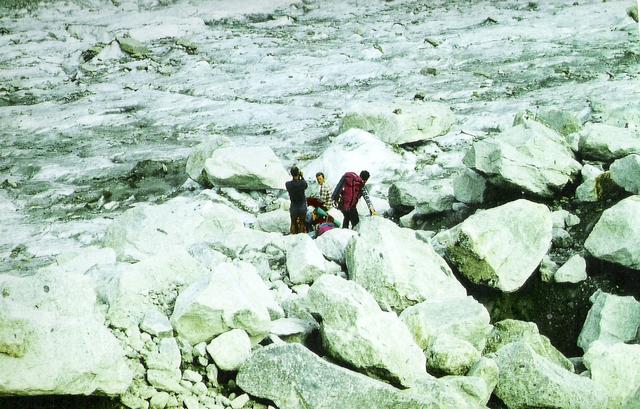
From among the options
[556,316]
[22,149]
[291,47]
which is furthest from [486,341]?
[291,47]

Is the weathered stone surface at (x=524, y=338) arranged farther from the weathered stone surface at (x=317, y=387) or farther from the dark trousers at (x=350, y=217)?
the dark trousers at (x=350, y=217)

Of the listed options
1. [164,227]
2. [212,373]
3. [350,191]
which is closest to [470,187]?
[350,191]

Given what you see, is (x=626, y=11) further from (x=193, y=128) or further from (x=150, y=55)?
(x=150, y=55)

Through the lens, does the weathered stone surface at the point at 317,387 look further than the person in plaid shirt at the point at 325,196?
No

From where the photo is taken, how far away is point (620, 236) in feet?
22.1

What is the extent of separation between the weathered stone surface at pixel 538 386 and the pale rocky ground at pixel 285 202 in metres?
0.02

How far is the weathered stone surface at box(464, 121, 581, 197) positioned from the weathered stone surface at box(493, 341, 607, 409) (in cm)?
379

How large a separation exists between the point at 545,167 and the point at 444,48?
12.6 m

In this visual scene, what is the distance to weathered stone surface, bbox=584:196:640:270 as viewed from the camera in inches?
260

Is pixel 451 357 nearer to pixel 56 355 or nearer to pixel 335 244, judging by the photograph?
pixel 335 244

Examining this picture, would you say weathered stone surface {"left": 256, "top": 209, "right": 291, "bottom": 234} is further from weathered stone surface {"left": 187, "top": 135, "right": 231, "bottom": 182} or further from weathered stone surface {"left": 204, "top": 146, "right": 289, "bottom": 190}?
weathered stone surface {"left": 187, "top": 135, "right": 231, "bottom": 182}

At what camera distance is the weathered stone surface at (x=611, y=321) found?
626 cm

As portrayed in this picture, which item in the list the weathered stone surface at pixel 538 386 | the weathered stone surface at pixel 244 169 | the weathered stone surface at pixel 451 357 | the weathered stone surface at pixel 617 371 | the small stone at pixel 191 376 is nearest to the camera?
the small stone at pixel 191 376

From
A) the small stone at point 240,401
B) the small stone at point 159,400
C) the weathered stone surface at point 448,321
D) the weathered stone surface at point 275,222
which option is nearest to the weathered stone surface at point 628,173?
the weathered stone surface at point 448,321
